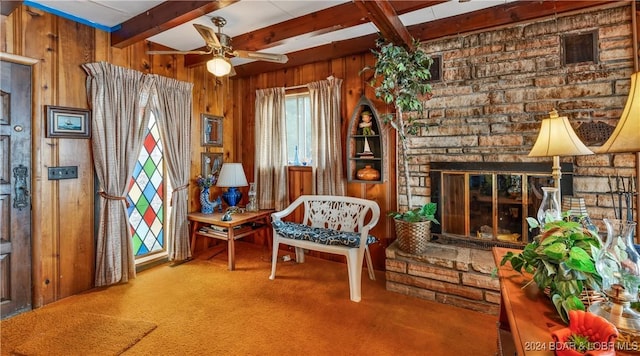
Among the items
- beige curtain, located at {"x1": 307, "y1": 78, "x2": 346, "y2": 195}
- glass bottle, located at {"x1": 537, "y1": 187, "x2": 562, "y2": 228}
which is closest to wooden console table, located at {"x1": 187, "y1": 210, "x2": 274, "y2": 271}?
beige curtain, located at {"x1": 307, "y1": 78, "x2": 346, "y2": 195}

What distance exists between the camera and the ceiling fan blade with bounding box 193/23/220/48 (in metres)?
2.10

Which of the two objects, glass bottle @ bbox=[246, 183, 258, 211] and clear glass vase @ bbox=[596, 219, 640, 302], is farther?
glass bottle @ bbox=[246, 183, 258, 211]

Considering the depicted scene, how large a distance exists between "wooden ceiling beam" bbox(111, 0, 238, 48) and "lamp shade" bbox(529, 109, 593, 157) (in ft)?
7.25

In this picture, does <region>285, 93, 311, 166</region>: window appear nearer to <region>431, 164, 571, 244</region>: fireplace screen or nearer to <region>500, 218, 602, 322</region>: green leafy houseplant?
<region>431, 164, 571, 244</region>: fireplace screen

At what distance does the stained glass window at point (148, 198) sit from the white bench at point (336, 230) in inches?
58.3

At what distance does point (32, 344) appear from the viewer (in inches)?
75.8

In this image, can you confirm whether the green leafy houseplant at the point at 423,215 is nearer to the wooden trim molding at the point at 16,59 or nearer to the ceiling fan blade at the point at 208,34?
the ceiling fan blade at the point at 208,34

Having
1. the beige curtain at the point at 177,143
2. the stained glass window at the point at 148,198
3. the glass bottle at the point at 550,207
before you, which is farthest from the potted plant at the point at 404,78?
the stained glass window at the point at 148,198

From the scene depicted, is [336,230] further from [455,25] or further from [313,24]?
[455,25]

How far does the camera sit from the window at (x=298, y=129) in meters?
3.76

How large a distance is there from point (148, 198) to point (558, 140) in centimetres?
380

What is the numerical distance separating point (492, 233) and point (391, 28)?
6.71ft

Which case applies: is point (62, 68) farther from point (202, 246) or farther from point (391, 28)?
point (391, 28)

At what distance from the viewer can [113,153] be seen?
2.77 m
